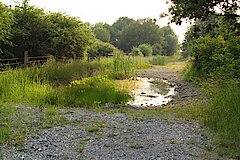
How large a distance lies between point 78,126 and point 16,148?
1.89 metres

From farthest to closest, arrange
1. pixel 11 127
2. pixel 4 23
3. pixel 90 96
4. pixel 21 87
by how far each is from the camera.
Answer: pixel 4 23 < pixel 21 87 < pixel 90 96 < pixel 11 127

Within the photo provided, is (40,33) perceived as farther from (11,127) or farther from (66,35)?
(11,127)

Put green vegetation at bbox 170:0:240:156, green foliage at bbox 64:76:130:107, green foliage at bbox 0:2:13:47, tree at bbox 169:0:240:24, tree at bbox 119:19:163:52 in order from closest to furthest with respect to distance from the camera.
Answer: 1. green vegetation at bbox 170:0:240:156
2. tree at bbox 169:0:240:24
3. green foliage at bbox 64:76:130:107
4. green foliage at bbox 0:2:13:47
5. tree at bbox 119:19:163:52

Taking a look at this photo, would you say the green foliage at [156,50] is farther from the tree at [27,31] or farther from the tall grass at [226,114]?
the tall grass at [226,114]

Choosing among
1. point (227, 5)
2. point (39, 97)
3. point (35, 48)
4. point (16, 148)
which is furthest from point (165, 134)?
point (35, 48)

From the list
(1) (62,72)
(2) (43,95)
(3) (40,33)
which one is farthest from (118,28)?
(2) (43,95)

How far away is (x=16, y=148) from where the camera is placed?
18.2 feet

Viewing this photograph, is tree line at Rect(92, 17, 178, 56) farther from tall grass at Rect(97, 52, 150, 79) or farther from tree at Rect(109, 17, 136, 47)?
tall grass at Rect(97, 52, 150, 79)

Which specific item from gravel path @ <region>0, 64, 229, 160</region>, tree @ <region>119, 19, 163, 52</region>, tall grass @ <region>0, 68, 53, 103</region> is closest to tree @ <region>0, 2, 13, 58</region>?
tall grass @ <region>0, 68, 53, 103</region>

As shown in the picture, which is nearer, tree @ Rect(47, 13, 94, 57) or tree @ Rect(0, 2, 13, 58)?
tree @ Rect(0, 2, 13, 58)

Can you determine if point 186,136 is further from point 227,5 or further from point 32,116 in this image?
point 227,5

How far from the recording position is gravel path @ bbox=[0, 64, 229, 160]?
5414mm

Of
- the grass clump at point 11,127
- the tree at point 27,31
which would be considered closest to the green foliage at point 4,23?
the tree at point 27,31

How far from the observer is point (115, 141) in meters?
6.25
